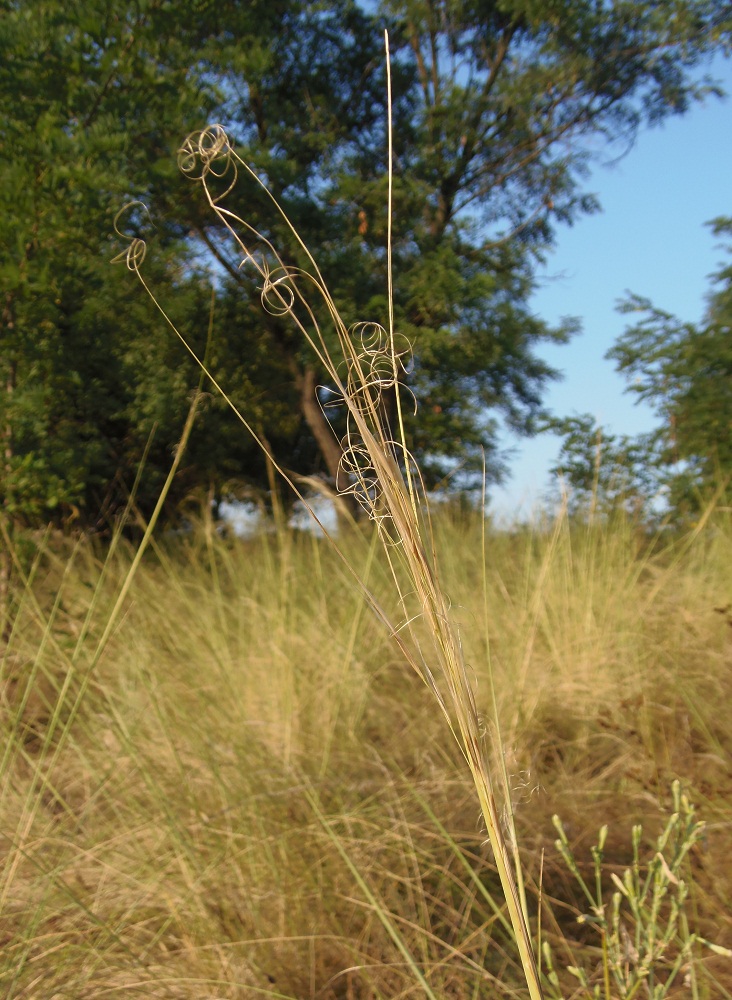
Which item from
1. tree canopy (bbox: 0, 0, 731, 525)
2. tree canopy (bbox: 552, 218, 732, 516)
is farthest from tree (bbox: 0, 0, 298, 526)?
tree canopy (bbox: 552, 218, 732, 516)

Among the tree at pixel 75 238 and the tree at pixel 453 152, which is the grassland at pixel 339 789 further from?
the tree at pixel 453 152

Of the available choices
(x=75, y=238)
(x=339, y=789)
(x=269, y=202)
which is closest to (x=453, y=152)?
(x=269, y=202)

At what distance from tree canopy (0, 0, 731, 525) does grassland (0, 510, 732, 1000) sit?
1.38m

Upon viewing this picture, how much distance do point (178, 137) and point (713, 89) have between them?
661 cm

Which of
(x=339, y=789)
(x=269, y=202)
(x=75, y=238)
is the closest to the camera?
(x=339, y=789)

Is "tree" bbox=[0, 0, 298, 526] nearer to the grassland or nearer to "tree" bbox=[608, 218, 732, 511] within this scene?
the grassland

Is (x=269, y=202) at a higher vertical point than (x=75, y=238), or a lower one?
higher

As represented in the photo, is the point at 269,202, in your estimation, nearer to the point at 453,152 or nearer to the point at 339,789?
Answer: the point at 453,152

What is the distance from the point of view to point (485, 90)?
9.00 m

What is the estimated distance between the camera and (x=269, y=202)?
21.7 feet

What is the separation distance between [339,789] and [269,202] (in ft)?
17.9

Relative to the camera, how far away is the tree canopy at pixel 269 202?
430 cm

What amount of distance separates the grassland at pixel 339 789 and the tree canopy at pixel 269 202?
138 centimetres

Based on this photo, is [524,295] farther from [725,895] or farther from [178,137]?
[725,895]
